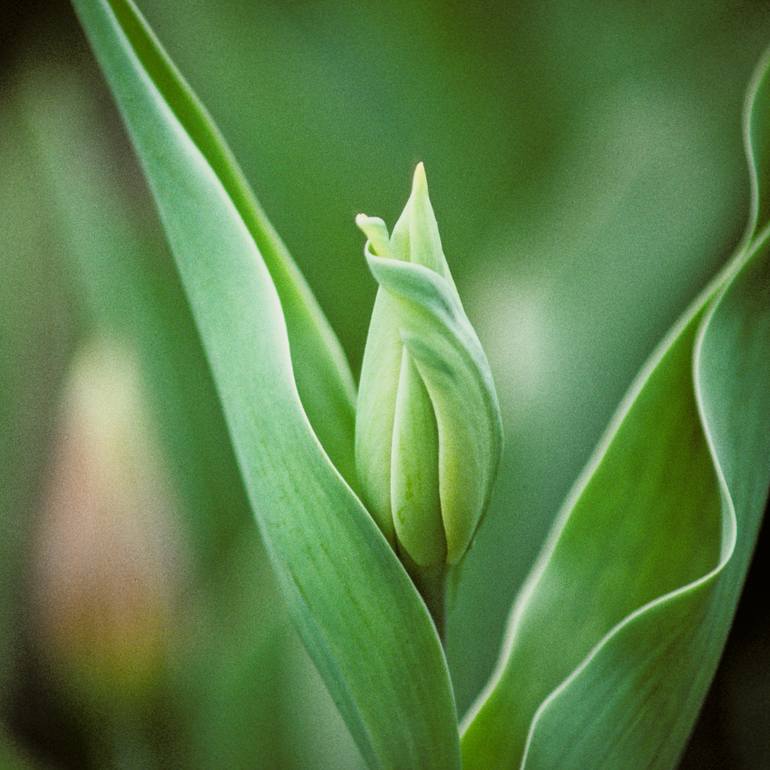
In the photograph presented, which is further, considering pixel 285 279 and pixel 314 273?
pixel 314 273

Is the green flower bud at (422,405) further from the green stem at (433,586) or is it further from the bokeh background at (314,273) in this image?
the bokeh background at (314,273)

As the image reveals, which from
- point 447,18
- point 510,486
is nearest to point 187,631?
point 510,486

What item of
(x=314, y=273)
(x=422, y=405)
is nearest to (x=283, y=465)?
(x=422, y=405)

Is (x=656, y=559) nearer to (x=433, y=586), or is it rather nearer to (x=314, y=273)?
(x=433, y=586)

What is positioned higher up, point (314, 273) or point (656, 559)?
point (314, 273)

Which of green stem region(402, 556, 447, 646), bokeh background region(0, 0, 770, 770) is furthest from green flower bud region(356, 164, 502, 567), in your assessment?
bokeh background region(0, 0, 770, 770)
